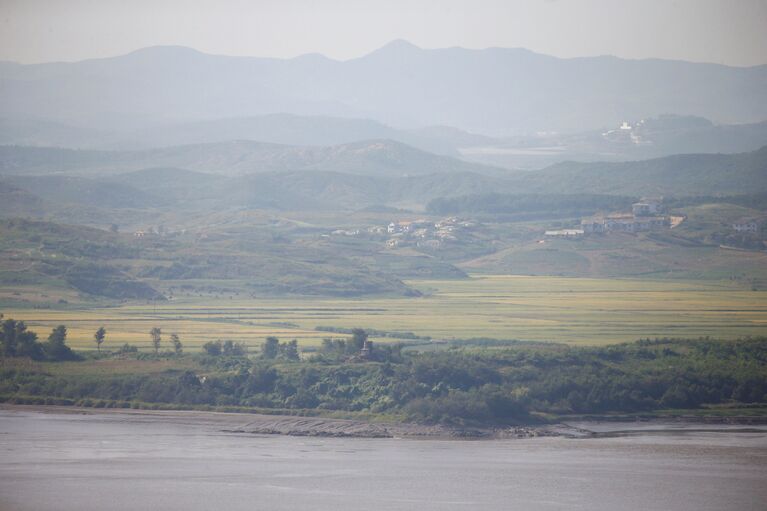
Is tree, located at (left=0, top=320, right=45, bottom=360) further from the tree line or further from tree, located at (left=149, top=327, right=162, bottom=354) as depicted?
tree, located at (left=149, top=327, right=162, bottom=354)

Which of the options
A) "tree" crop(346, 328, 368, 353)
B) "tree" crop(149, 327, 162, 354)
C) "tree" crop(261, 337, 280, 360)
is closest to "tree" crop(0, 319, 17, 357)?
"tree" crop(149, 327, 162, 354)

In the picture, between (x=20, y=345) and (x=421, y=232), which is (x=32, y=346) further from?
(x=421, y=232)

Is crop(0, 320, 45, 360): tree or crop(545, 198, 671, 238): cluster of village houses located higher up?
crop(545, 198, 671, 238): cluster of village houses

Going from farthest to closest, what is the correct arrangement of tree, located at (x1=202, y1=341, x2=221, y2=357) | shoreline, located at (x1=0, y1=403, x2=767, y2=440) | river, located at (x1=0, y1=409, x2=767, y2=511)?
tree, located at (x1=202, y1=341, x2=221, y2=357) → shoreline, located at (x1=0, y1=403, x2=767, y2=440) → river, located at (x1=0, y1=409, x2=767, y2=511)

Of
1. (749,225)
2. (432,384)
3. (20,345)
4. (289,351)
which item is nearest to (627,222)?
(749,225)

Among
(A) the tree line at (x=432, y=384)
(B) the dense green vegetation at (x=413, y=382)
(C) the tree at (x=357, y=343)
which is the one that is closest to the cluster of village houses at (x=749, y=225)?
(B) the dense green vegetation at (x=413, y=382)

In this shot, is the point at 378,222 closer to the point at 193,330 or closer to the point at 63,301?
the point at 63,301

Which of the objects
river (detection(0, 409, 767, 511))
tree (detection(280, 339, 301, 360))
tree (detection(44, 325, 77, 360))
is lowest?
river (detection(0, 409, 767, 511))
